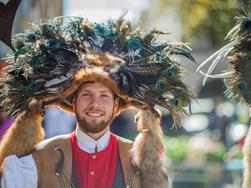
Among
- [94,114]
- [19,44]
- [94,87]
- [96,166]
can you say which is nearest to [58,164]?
[96,166]

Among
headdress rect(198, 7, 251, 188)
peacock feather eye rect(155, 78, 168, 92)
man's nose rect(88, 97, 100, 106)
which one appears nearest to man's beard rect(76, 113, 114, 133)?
man's nose rect(88, 97, 100, 106)

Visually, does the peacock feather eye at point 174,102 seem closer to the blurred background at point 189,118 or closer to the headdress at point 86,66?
the headdress at point 86,66

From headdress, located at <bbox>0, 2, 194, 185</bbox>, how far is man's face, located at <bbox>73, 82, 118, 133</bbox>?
6cm

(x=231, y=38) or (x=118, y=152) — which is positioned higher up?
(x=231, y=38)

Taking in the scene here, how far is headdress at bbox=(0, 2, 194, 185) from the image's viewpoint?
719 centimetres

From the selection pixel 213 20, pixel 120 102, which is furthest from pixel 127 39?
pixel 213 20

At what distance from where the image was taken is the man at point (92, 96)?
712 cm

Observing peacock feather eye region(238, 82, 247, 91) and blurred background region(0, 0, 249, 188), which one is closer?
peacock feather eye region(238, 82, 247, 91)

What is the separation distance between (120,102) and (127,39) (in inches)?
16.2

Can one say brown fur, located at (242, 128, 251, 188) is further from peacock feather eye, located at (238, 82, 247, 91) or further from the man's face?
the man's face

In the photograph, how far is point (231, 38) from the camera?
7.31 m

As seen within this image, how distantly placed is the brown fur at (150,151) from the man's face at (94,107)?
0.25m

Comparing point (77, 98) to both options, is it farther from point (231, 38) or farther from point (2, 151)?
point (231, 38)

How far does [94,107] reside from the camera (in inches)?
278
